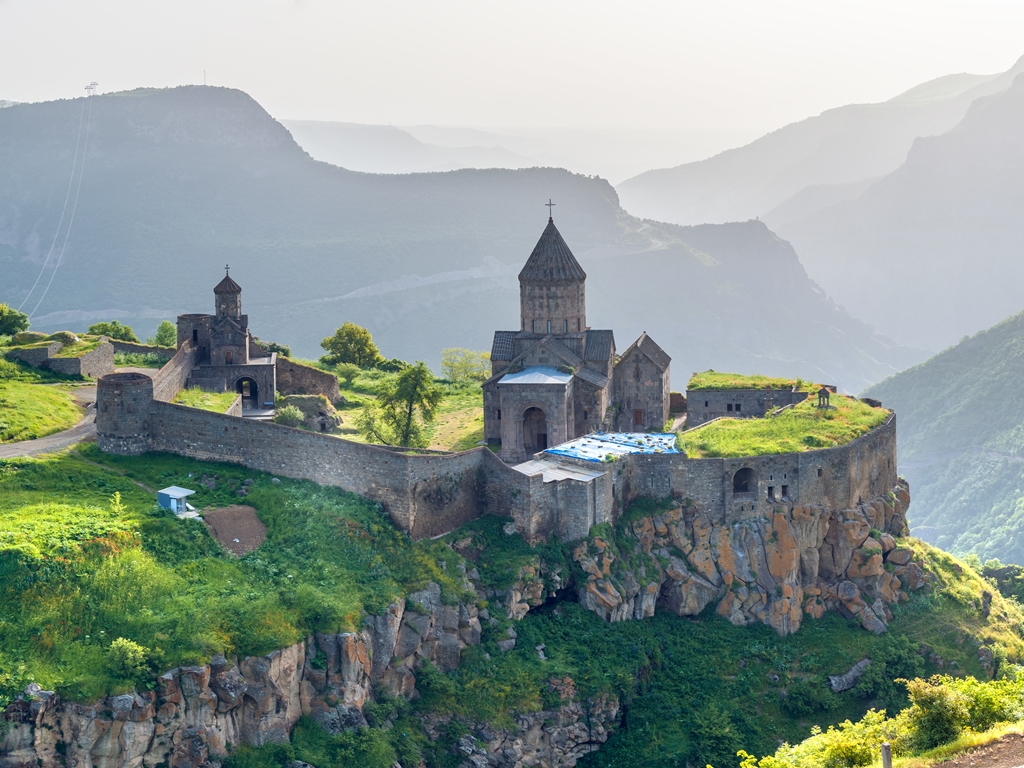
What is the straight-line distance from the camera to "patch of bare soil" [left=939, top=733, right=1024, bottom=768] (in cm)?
3112

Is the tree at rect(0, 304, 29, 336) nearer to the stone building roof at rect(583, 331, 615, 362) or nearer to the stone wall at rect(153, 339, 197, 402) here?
the stone wall at rect(153, 339, 197, 402)

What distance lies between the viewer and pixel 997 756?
3172cm

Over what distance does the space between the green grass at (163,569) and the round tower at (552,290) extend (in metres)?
18.7

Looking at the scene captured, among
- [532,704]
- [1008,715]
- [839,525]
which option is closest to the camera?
[1008,715]

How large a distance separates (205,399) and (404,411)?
822cm

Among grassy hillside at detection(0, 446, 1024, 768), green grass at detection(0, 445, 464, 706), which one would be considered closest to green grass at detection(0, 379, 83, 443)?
green grass at detection(0, 445, 464, 706)

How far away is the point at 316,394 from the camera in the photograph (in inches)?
2522

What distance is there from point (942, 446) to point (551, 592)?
85.9 meters

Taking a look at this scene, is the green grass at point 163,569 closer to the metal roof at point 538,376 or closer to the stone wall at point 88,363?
the stone wall at point 88,363

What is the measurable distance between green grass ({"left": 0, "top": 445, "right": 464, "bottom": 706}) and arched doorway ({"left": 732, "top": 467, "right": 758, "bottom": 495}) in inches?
545

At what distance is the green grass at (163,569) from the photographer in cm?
3731

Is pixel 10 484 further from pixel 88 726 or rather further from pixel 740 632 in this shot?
pixel 740 632

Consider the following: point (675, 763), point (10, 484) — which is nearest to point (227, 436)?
point (10, 484)

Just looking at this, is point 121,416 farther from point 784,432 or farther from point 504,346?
point 784,432
